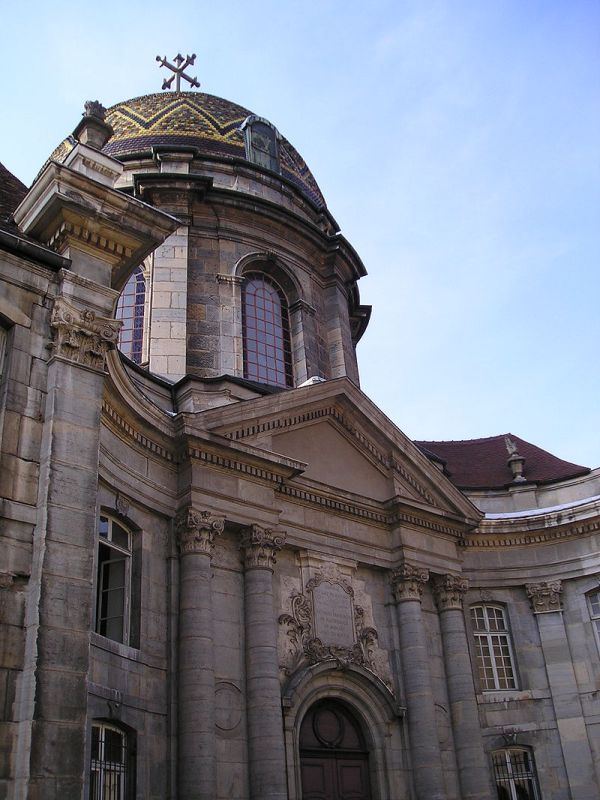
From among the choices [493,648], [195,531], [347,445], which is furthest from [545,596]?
[195,531]

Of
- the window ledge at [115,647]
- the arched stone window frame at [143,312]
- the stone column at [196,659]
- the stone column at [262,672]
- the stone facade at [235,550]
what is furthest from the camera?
the arched stone window frame at [143,312]

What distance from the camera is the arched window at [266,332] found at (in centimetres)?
2030

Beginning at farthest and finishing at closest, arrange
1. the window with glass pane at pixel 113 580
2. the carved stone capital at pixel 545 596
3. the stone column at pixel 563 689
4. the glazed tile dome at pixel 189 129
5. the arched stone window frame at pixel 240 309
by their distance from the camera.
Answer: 1. the glazed tile dome at pixel 189 129
2. the carved stone capital at pixel 545 596
3. the arched stone window frame at pixel 240 309
4. the stone column at pixel 563 689
5. the window with glass pane at pixel 113 580

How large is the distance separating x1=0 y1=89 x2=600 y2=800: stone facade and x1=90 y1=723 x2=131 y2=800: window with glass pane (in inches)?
2.5

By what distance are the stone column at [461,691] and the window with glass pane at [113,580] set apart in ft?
24.5

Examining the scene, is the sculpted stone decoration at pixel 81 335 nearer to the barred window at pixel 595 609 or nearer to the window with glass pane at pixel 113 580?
the window with glass pane at pixel 113 580

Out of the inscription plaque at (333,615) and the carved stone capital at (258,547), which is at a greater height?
the carved stone capital at (258,547)

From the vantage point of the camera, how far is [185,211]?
20797 millimetres

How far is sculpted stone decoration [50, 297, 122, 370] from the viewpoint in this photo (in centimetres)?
1095

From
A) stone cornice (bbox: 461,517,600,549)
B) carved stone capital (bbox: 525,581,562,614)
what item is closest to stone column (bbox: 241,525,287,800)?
stone cornice (bbox: 461,517,600,549)

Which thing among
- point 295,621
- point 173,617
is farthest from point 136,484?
point 295,621

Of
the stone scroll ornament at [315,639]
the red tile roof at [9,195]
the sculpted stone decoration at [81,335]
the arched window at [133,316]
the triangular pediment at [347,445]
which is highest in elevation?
the arched window at [133,316]

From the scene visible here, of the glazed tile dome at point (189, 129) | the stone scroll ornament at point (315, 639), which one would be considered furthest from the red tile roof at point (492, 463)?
the glazed tile dome at point (189, 129)

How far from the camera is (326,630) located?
52.5ft
